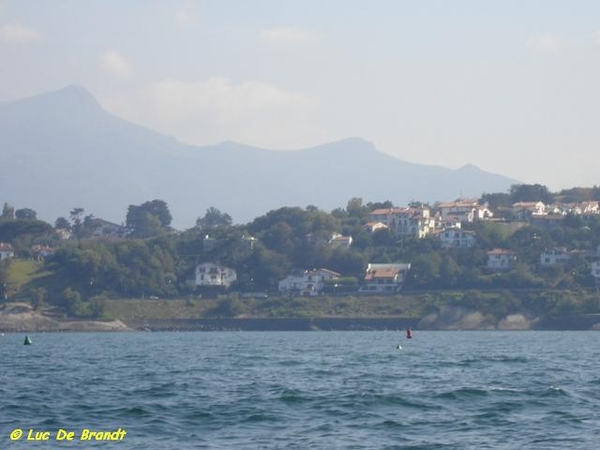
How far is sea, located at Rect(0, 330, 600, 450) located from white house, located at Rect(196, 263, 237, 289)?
9083cm

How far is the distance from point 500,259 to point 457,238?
43.9ft

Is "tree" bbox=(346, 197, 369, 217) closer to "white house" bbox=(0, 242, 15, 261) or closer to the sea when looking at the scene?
"white house" bbox=(0, 242, 15, 261)

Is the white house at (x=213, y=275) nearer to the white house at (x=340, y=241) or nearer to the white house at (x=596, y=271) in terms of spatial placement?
the white house at (x=340, y=241)

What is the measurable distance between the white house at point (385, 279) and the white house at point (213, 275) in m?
17.0

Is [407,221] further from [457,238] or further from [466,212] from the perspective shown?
[466,212]

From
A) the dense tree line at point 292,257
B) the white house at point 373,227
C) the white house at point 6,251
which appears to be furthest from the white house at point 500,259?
the white house at point 6,251

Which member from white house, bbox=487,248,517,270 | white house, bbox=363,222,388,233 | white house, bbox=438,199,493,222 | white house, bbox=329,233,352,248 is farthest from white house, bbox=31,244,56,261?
white house, bbox=487,248,517,270

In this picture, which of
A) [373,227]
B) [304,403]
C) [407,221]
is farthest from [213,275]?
[304,403]

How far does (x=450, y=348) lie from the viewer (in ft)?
245

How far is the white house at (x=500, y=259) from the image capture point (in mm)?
146125

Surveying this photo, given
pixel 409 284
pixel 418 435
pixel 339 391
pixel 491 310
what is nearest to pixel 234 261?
pixel 409 284

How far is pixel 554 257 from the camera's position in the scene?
14612cm

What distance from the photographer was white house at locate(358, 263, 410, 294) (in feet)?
465

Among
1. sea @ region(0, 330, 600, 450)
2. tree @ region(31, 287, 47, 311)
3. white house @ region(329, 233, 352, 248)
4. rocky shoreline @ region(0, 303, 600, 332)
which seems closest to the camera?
sea @ region(0, 330, 600, 450)
